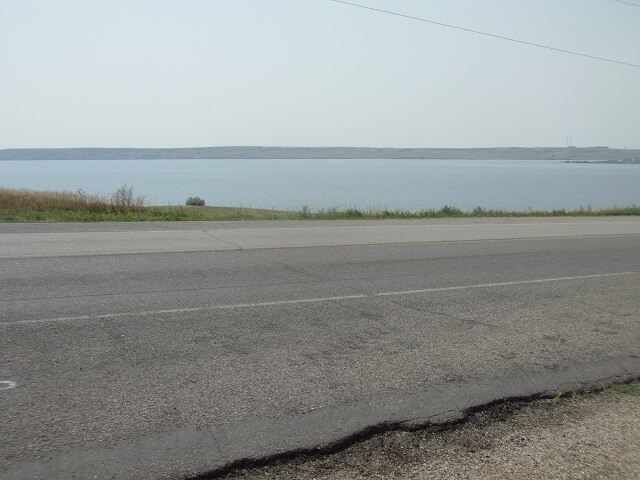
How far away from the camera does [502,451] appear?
446 cm

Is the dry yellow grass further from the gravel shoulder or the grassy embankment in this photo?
the gravel shoulder

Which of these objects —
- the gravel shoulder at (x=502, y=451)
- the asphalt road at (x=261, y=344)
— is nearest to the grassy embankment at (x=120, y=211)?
the asphalt road at (x=261, y=344)

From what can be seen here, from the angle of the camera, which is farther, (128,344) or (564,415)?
(128,344)

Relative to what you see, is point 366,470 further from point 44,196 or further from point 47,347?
point 44,196

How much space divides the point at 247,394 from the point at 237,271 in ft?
16.3

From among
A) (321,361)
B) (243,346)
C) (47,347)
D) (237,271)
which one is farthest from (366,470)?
(237,271)

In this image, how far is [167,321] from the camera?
696 centimetres

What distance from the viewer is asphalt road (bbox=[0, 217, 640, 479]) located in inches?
175

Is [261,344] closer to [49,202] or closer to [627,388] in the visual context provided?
[627,388]

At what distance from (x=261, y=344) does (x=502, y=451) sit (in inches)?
104

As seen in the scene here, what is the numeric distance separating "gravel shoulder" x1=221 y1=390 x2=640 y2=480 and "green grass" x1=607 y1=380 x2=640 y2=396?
16.8 inches

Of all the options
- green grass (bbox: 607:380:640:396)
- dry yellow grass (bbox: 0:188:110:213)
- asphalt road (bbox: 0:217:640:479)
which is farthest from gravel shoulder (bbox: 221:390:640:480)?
dry yellow grass (bbox: 0:188:110:213)

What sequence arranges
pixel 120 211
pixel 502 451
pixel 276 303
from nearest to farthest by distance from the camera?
1. pixel 502 451
2. pixel 276 303
3. pixel 120 211

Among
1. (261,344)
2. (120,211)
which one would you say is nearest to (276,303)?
(261,344)
